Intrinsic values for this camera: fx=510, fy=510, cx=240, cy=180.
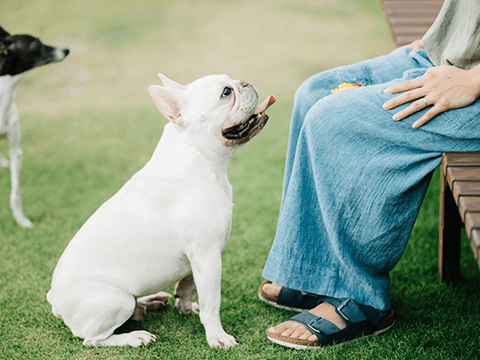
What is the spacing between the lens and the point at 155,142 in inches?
219

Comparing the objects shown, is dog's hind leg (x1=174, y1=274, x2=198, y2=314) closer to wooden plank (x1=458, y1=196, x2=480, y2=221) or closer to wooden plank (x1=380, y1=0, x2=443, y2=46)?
wooden plank (x1=458, y1=196, x2=480, y2=221)

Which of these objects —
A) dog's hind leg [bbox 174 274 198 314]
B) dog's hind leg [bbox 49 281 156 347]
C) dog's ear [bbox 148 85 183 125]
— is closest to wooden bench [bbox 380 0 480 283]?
dog's ear [bbox 148 85 183 125]

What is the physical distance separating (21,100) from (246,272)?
584 cm

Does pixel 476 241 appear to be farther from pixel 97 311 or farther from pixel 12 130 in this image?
pixel 12 130

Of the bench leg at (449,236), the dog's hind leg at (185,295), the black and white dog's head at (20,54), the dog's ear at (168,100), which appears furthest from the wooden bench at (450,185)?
the black and white dog's head at (20,54)

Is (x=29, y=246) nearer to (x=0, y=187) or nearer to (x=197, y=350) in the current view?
(x=0, y=187)

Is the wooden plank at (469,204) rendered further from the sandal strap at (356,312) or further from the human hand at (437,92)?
the sandal strap at (356,312)

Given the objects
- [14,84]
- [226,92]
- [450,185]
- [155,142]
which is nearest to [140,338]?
[226,92]

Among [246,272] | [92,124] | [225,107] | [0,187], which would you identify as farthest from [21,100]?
[225,107]

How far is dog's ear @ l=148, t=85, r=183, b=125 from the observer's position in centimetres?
200

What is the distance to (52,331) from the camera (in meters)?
2.29

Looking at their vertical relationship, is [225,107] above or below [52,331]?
above

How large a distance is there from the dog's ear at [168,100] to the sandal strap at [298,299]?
0.97 metres

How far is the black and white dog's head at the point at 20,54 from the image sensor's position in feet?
12.3
